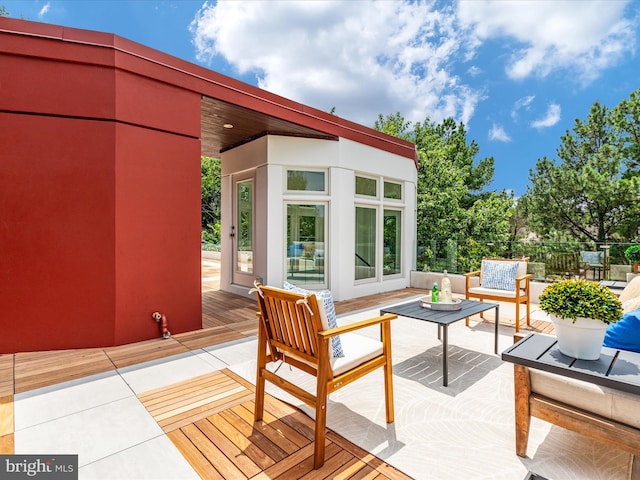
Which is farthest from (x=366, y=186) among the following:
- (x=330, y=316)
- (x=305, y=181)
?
(x=330, y=316)

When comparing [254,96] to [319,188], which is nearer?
[254,96]

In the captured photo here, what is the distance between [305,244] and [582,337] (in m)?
4.58

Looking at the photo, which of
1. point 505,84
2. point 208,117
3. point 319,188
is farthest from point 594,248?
point 505,84

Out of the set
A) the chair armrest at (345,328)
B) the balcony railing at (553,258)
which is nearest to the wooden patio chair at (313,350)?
the chair armrest at (345,328)

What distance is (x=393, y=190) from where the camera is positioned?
7164 mm

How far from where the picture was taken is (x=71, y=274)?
3.36m

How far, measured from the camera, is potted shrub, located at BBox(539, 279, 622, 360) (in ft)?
5.34

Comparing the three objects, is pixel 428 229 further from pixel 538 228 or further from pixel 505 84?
pixel 505 84

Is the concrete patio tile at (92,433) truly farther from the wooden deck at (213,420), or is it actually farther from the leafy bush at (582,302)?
the leafy bush at (582,302)

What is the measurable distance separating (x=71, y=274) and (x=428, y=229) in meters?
9.76

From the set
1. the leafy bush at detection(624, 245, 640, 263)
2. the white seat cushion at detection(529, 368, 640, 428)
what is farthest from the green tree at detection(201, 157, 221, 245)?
the white seat cushion at detection(529, 368, 640, 428)

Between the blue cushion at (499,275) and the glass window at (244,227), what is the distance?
13.1ft

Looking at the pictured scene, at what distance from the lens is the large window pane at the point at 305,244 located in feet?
19.3

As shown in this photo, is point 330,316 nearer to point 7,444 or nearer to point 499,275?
point 7,444
